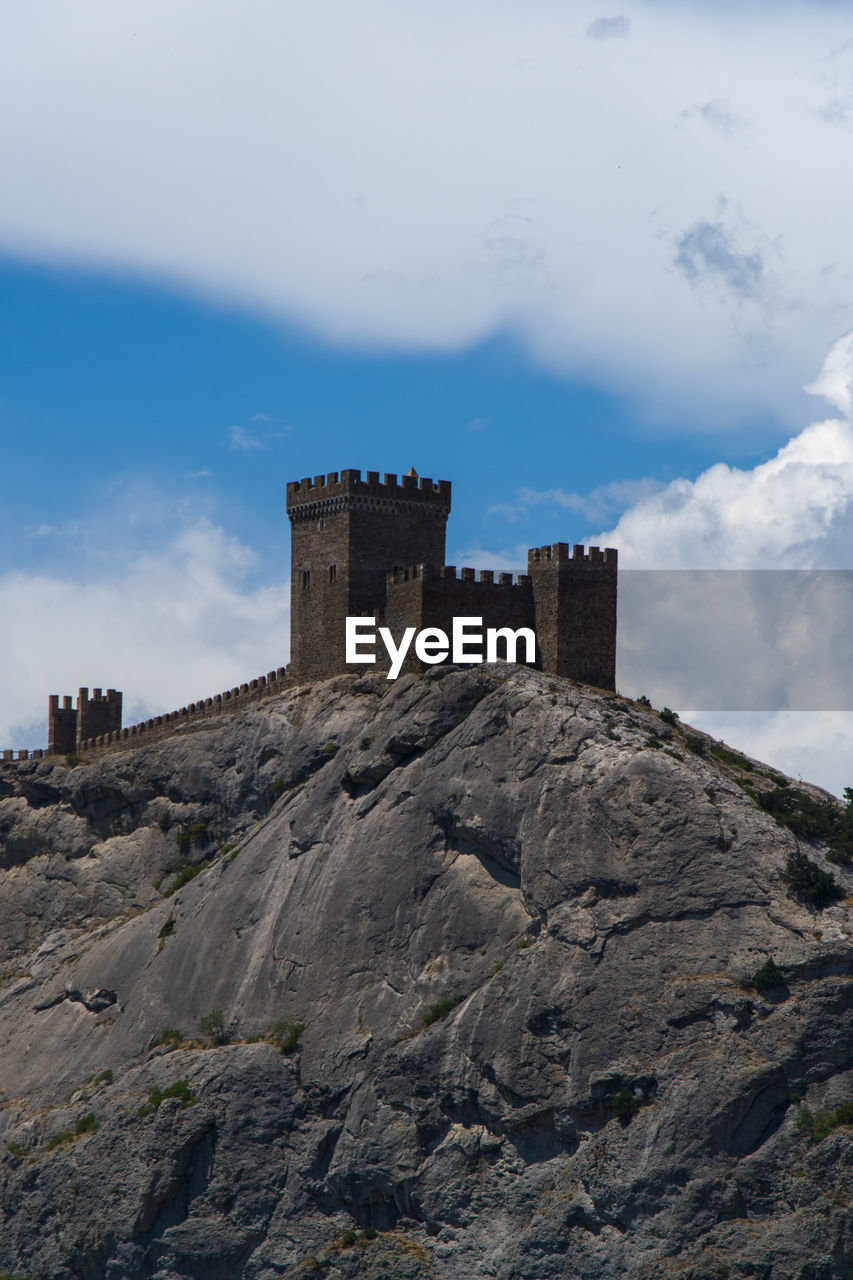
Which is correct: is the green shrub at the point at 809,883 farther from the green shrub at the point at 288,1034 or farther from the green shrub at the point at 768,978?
the green shrub at the point at 288,1034

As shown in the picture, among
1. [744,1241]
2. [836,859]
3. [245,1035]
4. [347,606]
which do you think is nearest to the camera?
[744,1241]

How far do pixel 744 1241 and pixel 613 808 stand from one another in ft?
64.4

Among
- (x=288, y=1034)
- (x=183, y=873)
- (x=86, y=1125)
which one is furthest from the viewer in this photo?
(x=183, y=873)

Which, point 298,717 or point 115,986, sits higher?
point 298,717

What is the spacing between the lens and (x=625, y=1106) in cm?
8762

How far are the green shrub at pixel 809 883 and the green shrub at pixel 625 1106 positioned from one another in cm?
1115

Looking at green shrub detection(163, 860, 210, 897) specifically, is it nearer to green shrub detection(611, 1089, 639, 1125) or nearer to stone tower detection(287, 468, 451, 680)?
stone tower detection(287, 468, 451, 680)

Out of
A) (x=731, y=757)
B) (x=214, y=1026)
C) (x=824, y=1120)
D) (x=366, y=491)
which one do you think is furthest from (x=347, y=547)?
(x=824, y=1120)

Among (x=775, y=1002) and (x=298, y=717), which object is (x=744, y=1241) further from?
(x=298, y=717)

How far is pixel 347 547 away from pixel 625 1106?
33276mm

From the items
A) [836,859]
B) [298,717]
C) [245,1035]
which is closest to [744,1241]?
[836,859]

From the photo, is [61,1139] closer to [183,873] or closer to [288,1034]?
[288,1034]

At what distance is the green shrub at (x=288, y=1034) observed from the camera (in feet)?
320

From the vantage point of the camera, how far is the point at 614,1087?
290 feet
